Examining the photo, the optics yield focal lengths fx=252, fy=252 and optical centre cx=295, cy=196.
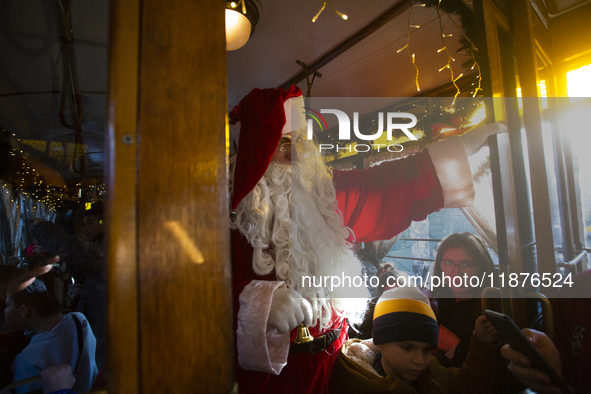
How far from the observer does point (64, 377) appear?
717mm

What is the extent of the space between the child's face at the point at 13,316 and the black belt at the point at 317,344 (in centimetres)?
83

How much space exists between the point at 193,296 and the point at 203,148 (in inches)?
8.9

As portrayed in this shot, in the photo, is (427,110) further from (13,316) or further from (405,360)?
(13,316)

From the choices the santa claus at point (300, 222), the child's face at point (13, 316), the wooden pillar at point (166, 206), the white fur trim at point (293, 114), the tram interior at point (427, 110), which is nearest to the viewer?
the wooden pillar at point (166, 206)

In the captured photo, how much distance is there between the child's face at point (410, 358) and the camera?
3.26 feet

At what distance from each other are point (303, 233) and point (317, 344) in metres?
0.47

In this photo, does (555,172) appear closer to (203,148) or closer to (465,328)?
(465,328)

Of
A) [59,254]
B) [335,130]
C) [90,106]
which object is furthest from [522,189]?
[90,106]

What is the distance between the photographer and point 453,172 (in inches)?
40.3

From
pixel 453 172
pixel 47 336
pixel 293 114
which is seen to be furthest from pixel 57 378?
pixel 453 172

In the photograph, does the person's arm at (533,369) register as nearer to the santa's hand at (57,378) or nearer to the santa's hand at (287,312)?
the santa's hand at (287,312)

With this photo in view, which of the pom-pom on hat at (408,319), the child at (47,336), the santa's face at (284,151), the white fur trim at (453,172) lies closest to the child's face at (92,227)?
the child at (47,336)

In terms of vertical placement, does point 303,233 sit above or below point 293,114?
below

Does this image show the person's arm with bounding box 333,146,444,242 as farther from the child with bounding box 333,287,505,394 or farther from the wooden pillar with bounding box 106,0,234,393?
the wooden pillar with bounding box 106,0,234,393
